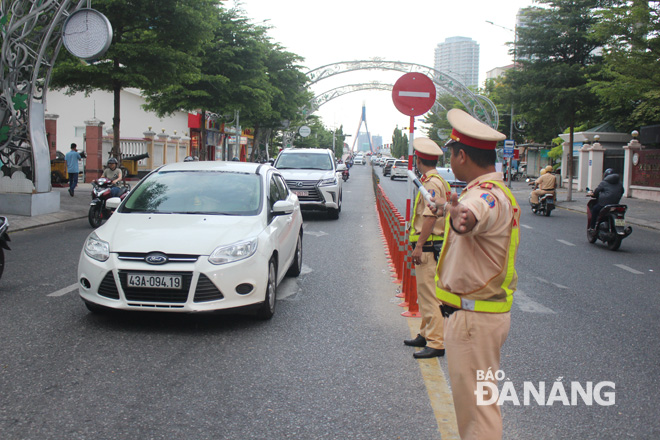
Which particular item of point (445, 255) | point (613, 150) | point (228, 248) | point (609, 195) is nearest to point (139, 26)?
point (609, 195)

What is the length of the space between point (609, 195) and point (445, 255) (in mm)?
11149

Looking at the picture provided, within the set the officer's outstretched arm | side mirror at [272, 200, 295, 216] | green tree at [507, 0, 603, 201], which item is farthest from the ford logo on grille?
green tree at [507, 0, 603, 201]

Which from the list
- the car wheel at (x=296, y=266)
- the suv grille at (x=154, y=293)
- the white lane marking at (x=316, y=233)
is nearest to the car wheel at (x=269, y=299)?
the suv grille at (x=154, y=293)

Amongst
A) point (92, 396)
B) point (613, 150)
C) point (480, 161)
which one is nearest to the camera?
point (480, 161)

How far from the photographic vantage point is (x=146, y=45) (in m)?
18.1

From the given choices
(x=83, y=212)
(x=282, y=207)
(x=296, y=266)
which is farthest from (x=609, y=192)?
(x=83, y=212)

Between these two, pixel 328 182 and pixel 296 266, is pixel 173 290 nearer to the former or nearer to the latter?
pixel 296 266

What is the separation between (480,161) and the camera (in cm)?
275

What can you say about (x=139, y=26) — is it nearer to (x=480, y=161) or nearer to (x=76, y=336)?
(x=76, y=336)

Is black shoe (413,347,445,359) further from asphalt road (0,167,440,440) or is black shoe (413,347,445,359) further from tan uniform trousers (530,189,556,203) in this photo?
tan uniform trousers (530,189,556,203)

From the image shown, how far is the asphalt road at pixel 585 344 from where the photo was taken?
12.8ft

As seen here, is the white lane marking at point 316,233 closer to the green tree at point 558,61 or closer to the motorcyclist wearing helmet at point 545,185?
the motorcyclist wearing helmet at point 545,185

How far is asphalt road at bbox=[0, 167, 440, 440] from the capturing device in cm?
367

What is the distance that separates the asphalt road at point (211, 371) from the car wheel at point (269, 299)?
0.12 meters
